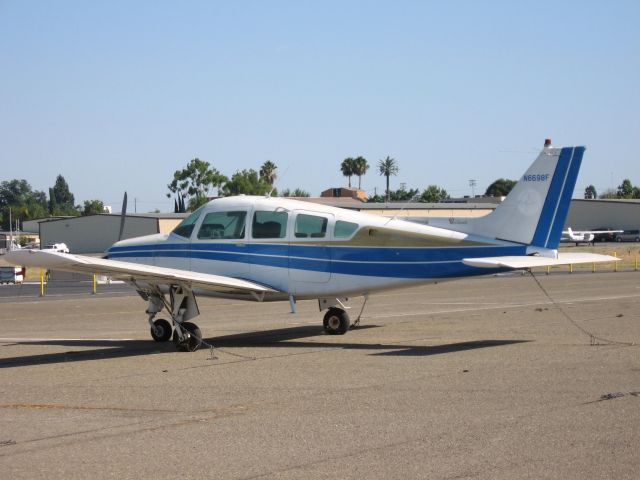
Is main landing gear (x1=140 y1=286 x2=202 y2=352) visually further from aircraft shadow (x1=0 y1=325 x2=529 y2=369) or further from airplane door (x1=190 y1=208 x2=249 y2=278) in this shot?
airplane door (x1=190 y1=208 x2=249 y2=278)

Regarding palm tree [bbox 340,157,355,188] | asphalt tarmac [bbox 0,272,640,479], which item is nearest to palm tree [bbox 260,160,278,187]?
palm tree [bbox 340,157,355,188]

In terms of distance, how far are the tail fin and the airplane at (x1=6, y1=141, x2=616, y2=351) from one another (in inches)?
0.7

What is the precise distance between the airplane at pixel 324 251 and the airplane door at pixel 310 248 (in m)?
0.02

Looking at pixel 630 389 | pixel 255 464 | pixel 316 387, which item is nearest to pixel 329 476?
pixel 255 464

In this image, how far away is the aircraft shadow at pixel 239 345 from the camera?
1445cm

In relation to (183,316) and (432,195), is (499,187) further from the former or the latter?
(183,316)

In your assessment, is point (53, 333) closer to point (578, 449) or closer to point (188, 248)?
point (188, 248)

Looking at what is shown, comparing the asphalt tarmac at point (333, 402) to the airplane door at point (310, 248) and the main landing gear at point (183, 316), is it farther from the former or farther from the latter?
the airplane door at point (310, 248)

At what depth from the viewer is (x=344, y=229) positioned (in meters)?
15.9

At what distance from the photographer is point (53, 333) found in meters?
19.7

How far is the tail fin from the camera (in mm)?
14656

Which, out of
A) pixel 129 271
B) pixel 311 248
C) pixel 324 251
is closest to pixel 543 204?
pixel 324 251

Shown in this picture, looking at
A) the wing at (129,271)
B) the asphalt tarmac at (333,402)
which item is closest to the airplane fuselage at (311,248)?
the wing at (129,271)

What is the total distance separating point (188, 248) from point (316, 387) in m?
6.59
